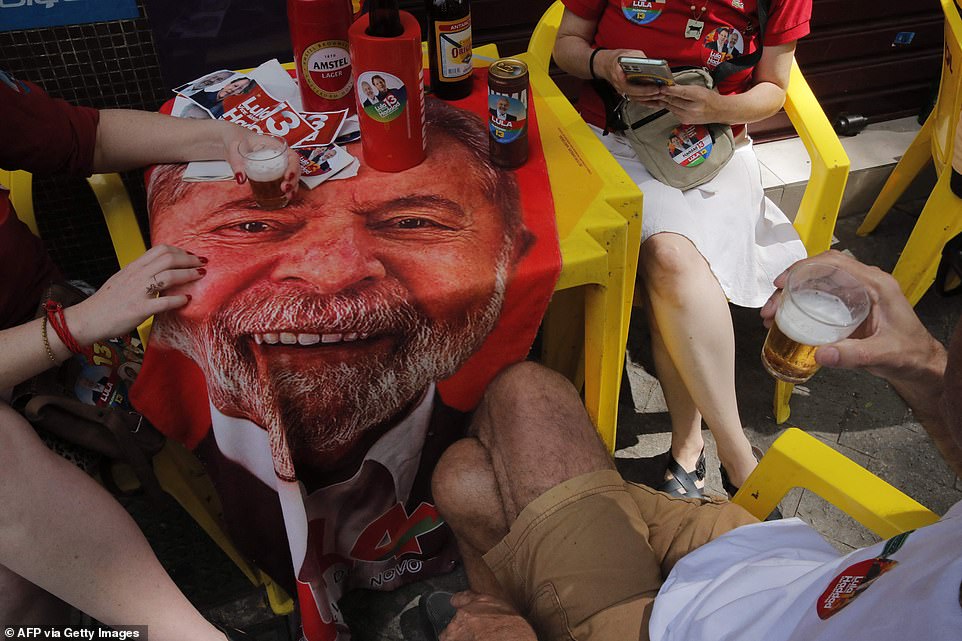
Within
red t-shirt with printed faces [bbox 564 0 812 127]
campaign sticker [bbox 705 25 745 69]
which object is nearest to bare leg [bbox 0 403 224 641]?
red t-shirt with printed faces [bbox 564 0 812 127]

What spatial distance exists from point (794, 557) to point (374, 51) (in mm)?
1279

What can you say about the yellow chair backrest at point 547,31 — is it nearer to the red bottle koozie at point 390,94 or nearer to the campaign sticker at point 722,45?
the campaign sticker at point 722,45

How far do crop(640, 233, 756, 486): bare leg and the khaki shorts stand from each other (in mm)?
582

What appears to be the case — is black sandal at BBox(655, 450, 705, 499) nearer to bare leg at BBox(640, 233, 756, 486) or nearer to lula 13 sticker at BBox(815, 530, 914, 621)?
bare leg at BBox(640, 233, 756, 486)

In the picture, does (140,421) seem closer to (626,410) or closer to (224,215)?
(224,215)

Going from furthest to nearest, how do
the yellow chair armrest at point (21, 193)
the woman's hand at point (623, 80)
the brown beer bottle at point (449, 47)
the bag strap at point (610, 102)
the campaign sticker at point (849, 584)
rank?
1. the bag strap at point (610, 102)
2. the woman's hand at point (623, 80)
3. the yellow chair armrest at point (21, 193)
4. the brown beer bottle at point (449, 47)
5. the campaign sticker at point (849, 584)

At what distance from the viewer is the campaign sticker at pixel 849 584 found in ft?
3.20

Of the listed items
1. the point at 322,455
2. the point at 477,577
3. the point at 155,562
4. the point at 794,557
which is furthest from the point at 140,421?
the point at 794,557

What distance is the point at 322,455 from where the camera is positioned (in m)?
1.56

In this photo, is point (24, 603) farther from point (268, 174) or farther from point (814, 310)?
point (814, 310)

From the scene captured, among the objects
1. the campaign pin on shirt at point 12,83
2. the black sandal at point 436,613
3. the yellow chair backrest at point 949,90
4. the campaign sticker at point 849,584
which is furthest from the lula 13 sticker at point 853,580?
the yellow chair backrest at point 949,90

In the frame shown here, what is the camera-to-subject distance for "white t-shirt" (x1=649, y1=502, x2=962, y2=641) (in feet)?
2.78

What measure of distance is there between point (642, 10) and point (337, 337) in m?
1.39

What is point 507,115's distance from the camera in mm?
1644
